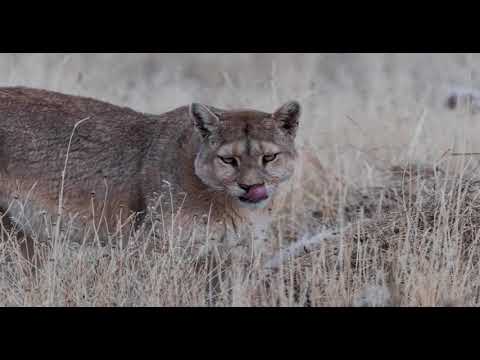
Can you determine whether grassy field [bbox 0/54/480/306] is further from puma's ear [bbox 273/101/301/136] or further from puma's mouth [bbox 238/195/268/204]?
puma's ear [bbox 273/101/301/136]

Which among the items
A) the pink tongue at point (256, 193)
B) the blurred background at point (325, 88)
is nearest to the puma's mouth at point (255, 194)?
the pink tongue at point (256, 193)

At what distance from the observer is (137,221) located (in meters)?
9.15

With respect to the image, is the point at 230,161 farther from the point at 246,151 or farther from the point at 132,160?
the point at 132,160

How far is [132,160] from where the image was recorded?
9438 millimetres

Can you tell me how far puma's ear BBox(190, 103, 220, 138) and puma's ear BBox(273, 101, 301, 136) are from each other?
0.59 metres

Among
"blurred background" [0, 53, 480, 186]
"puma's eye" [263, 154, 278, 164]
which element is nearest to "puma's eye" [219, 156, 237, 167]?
"puma's eye" [263, 154, 278, 164]

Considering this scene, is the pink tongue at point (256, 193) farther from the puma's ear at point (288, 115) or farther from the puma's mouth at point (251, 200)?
the puma's ear at point (288, 115)

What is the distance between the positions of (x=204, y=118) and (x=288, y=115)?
31.8 inches

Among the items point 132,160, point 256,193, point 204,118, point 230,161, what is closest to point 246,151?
point 230,161

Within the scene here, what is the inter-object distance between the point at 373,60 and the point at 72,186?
35.0 ft

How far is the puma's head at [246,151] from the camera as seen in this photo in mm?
8578

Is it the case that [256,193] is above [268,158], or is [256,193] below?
below

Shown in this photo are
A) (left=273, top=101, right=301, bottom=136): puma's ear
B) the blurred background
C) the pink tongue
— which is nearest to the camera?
the pink tongue

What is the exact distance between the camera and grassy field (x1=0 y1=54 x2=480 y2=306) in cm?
841
